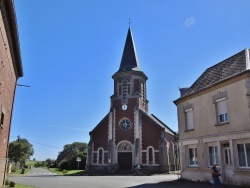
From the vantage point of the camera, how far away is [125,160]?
116 ft

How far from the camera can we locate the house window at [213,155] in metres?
17.5

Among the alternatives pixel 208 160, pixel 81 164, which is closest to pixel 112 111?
pixel 81 164

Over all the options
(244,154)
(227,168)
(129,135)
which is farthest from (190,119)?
(129,135)

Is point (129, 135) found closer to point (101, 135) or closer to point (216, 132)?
point (101, 135)

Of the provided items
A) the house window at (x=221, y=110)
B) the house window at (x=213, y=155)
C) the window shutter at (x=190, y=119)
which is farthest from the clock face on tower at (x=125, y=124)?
the house window at (x=221, y=110)

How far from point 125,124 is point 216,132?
66.5ft

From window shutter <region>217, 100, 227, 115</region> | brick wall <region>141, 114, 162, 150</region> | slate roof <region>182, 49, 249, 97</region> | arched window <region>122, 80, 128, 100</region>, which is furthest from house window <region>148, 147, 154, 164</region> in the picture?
window shutter <region>217, 100, 227, 115</region>

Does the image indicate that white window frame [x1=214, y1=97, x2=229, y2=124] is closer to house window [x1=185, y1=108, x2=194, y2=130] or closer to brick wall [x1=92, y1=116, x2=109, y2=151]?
house window [x1=185, y1=108, x2=194, y2=130]

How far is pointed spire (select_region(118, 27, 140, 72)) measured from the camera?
40031 mm

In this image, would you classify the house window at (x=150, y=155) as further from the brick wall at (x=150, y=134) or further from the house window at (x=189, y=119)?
the house window at (x=189, y=119)

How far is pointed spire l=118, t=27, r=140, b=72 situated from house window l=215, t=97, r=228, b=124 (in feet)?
74.7

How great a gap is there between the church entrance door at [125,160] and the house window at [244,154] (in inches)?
825

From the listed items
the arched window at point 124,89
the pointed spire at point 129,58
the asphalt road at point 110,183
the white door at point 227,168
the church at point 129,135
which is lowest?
the asphalt road at point 110,183

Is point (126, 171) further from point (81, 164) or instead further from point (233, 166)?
point (233, 166)
